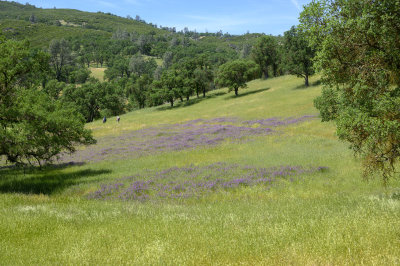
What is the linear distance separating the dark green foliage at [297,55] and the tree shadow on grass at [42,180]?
187 ft

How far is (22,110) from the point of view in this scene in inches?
630

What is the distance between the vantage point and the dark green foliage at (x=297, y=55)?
2410 inches

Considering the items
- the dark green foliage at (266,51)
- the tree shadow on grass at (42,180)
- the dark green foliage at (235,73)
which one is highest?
the dark green foliage at (266,51)

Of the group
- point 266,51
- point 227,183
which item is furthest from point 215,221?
point 266,51

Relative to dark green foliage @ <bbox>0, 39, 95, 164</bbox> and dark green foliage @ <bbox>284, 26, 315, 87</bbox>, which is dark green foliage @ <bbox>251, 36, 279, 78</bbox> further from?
dark green foliage @ <bbox>0, 39, 95, 164</bbox>

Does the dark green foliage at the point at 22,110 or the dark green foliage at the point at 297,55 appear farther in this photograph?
the dark green foliage at the point at 297,55

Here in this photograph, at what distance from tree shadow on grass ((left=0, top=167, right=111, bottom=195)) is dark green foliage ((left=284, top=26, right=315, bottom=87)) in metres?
56.9

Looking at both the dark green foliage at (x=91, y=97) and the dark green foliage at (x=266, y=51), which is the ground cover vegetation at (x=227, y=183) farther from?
the dark green foliage at (x=266, y=51)

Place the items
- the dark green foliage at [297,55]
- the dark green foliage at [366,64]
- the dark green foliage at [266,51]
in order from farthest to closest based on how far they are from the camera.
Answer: the dark green foliage at [266,51], the dark green foliage at [297,55], the dark green foliage at [366,64]

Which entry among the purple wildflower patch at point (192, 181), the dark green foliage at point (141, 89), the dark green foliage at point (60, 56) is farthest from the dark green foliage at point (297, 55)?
the dark green foliage at point (60, 56)

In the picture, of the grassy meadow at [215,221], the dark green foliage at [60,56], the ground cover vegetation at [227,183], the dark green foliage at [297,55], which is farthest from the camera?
the dark green foliage at [60,56]

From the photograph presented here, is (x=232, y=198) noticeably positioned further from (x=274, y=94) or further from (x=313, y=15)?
(x=274, y=94)

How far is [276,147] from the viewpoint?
24953 millimetres

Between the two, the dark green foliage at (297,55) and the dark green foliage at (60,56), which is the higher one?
the dark green foliage at (60,56)
